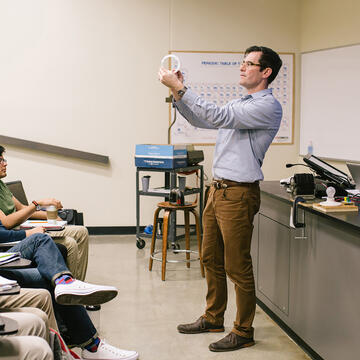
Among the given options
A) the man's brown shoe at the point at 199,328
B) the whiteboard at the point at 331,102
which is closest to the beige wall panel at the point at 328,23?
the whiteboard at the point at 331,102

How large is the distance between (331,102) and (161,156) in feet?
6.03

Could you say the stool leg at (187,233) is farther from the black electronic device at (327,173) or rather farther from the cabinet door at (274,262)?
the black electronic device at (327,173)

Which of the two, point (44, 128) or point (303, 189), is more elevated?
point (44, 128)

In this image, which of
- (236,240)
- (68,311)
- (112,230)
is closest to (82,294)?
(68,311)

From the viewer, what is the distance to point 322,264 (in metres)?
2.79

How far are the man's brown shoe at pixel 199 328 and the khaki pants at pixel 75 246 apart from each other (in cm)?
78

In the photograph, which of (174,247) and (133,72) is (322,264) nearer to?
(174,247)

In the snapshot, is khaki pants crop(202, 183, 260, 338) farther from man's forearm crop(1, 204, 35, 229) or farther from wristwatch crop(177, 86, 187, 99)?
man's forearm crop(1, 204, 35, 229)

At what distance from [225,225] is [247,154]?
419 millimetres

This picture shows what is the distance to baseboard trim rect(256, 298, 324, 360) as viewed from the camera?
290cm

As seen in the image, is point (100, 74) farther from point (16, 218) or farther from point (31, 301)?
point (31, 301)

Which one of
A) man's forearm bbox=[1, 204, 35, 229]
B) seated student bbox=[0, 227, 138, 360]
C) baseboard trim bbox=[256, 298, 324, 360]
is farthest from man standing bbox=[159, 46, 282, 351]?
man's forearm bbox=[1, 204, 35, 229]

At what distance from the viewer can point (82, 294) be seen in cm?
253

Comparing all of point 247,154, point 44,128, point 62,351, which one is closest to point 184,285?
point 247,154
